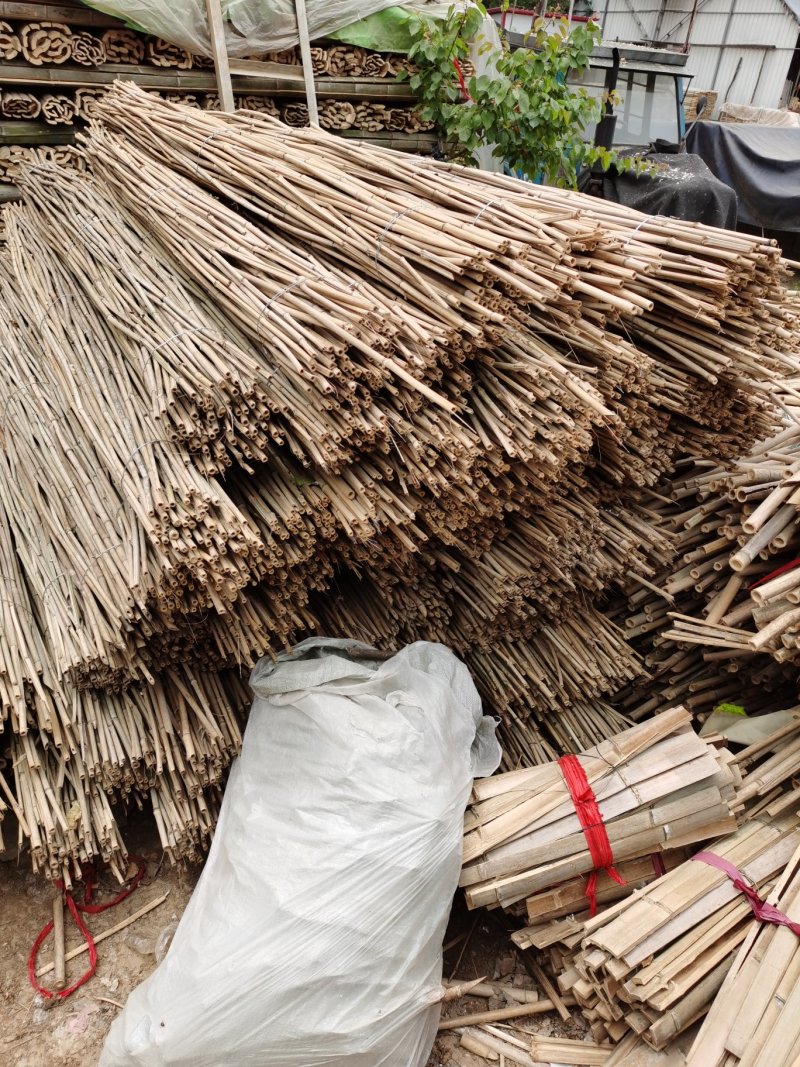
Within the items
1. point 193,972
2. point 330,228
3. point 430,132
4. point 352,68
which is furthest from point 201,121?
point 193,972

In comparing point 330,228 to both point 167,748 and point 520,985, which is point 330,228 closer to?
point 167,748

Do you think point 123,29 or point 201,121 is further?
point 123,29

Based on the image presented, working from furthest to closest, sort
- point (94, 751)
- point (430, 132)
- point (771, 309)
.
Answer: point (430, 132) → point (771, 309) → point (94, 751)

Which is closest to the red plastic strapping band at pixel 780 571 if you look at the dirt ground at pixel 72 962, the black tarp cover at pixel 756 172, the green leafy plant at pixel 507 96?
the dirt ground at pixel 72 962

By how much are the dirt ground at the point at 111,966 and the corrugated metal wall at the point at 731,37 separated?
17302mm

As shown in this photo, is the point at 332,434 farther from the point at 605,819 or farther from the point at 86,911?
the point at 86,911

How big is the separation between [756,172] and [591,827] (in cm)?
918

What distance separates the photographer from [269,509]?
2430 mm

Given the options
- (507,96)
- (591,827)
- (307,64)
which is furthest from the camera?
(507,96)

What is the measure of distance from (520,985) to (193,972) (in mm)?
1154

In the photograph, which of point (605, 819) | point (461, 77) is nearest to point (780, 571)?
point (605, 819)

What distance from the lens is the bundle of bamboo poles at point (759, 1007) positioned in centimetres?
200

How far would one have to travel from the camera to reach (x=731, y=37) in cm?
1708

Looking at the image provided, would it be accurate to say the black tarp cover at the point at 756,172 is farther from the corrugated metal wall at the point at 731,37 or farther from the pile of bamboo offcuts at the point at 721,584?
the corrugated metal wall at the point at 731,37
